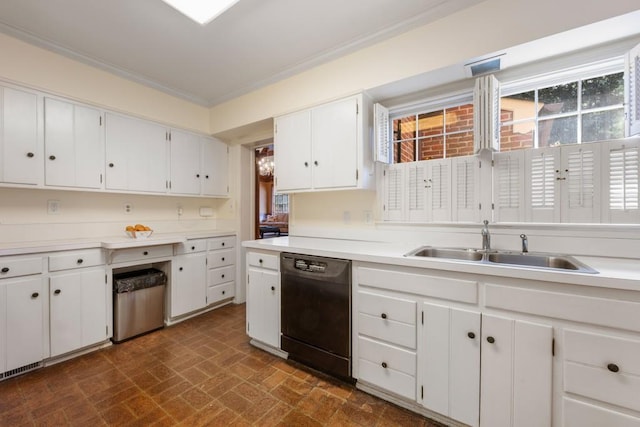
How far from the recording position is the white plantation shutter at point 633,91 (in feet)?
4.89

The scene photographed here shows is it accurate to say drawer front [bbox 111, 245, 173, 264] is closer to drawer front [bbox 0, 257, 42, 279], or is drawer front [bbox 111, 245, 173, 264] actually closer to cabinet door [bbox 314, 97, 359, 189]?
drawer front [bbox 0, 257, 42, 279]

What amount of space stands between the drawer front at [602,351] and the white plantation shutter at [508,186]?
90cm

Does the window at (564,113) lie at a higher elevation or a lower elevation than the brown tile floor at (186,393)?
higher

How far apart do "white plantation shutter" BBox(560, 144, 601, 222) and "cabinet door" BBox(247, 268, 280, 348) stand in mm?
2160

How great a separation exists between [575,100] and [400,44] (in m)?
1.29

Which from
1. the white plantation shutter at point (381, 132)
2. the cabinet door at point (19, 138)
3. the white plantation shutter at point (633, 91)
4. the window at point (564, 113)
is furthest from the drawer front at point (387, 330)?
the cabinet door at point (19, 138)

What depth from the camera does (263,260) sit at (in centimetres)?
237

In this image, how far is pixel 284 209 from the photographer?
33.6 ft

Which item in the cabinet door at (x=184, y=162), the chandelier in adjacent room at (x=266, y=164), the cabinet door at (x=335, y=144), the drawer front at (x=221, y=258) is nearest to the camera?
the cabinet door at (x=335, y=144)

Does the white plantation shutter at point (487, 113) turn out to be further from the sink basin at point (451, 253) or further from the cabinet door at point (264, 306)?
the cabinet door at point (264, 306)

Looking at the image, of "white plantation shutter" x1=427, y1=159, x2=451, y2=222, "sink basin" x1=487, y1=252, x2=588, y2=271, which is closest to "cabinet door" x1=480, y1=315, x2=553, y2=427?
"sink basin" x1=487, y1=252, x2=588, y2=271

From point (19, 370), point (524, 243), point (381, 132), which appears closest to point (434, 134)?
point (381, 132)

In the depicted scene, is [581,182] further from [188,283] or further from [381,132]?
[188,283]

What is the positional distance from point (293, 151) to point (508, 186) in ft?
6.13
